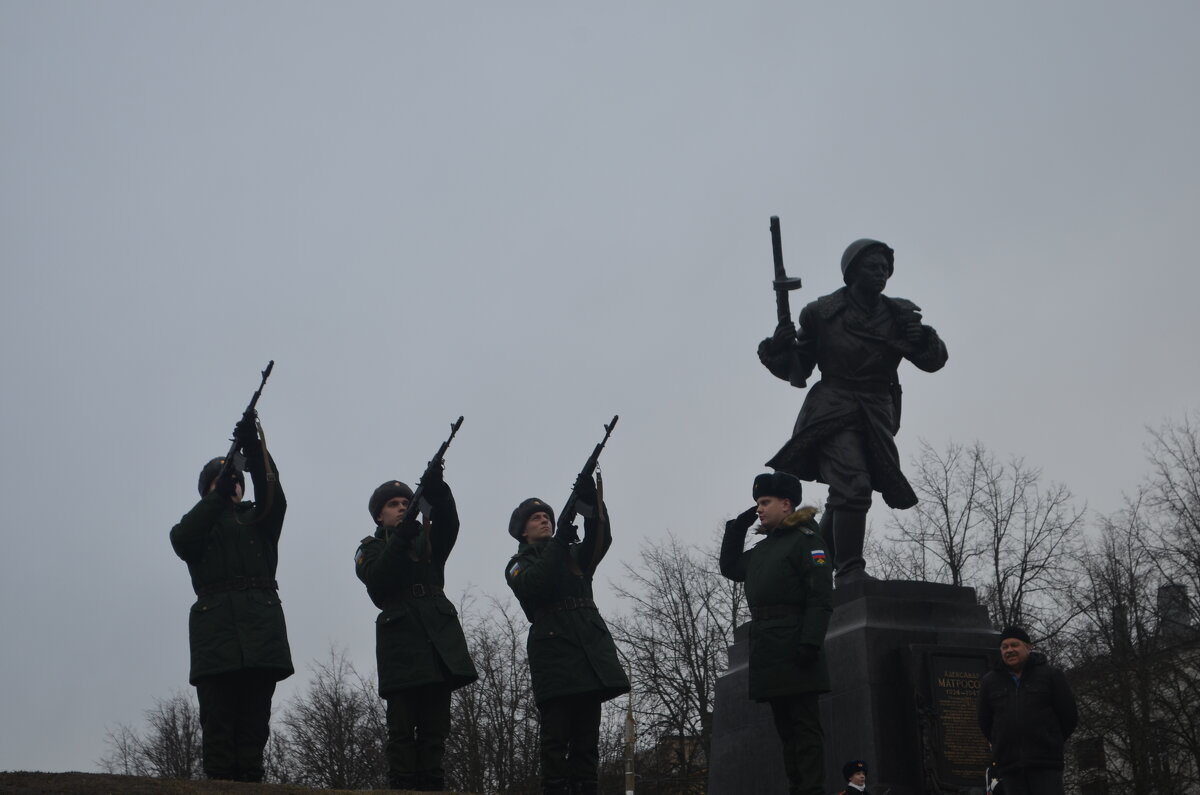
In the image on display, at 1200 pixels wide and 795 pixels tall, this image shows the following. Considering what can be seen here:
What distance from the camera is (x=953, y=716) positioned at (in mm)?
8172

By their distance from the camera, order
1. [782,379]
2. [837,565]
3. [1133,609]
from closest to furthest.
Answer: [837,565], [782,379], [1133,609]

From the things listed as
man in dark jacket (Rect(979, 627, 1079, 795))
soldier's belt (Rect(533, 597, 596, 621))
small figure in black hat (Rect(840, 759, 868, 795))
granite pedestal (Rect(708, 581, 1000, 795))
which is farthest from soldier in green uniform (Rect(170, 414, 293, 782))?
man in dark jacket (Rect(979, 627, 1079, 795))

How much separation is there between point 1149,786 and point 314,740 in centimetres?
2176

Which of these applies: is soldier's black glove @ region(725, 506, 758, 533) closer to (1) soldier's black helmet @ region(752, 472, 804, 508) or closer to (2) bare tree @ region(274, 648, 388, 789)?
(1) soldier's black helmet @ region(752, 472, 804, 508)

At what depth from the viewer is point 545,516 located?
28.3 ft

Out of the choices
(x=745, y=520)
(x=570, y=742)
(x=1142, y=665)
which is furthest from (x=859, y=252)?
(x=1142, y=665)

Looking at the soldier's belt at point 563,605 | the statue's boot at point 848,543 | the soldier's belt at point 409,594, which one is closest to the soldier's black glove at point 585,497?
the soldier's belt at point 563,605

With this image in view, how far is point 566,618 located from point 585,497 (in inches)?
32.3

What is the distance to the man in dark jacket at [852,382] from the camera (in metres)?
9.30

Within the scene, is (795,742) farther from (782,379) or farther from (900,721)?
(782,379)

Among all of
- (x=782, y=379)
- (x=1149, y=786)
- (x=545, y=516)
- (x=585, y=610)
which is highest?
(x=782, y=379)

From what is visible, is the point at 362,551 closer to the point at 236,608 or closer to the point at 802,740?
the point at 236,608

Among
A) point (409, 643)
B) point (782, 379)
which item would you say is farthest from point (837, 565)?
point (409, 643)

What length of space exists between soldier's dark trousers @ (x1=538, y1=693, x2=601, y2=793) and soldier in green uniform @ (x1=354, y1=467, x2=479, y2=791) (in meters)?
0.58
